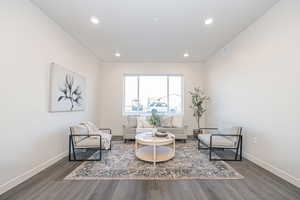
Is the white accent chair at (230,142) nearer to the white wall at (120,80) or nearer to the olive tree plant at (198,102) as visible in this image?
the olive tree plant at (198,102)

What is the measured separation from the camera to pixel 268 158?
2.65 m

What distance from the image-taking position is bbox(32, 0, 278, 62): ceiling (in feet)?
8.03

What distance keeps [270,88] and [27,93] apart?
4393 mm

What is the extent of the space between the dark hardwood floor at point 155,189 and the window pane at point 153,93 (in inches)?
148

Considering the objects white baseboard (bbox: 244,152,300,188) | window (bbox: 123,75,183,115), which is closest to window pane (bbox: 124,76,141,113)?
window (bbox: 123,75,183,115)

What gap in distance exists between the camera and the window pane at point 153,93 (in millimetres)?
5875

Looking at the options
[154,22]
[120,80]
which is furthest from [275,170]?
[120,80]

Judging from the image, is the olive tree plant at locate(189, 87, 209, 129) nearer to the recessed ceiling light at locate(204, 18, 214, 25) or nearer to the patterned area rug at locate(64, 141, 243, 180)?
the patterned area rug at locate(64, 141, 243, 180)

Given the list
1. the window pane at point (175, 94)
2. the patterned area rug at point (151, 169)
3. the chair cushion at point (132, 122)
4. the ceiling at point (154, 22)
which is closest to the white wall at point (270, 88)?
the ceiling at point (154, 22)

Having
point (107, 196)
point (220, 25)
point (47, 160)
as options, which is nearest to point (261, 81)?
point (220, 25)

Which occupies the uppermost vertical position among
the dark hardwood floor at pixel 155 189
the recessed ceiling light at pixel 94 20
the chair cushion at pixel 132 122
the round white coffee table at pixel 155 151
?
the recessed ceiling light at pixel 94 20

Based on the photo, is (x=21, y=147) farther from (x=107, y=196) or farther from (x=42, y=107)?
(x=107, y=196)

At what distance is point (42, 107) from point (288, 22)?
463 cm

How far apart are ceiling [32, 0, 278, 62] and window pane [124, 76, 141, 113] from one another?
1610 mm
